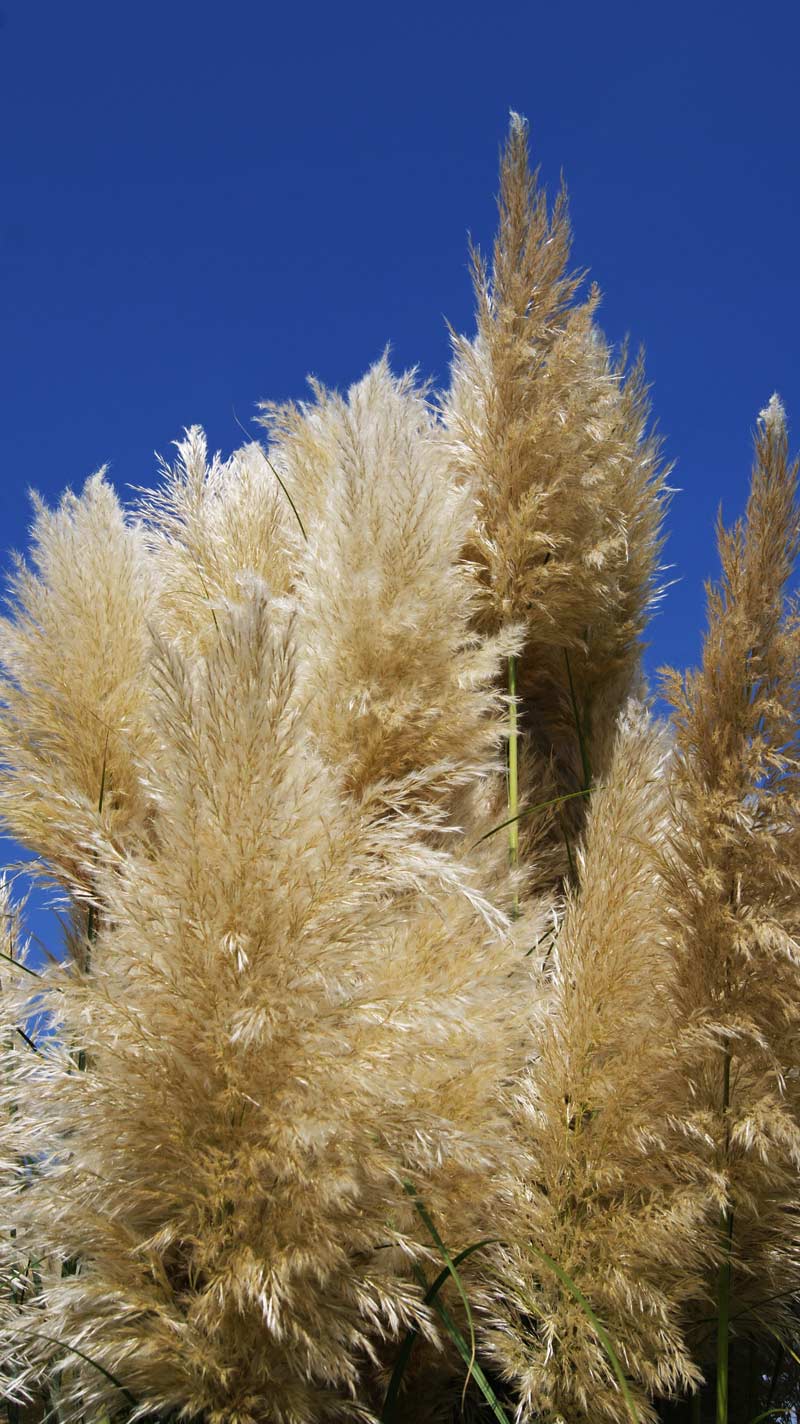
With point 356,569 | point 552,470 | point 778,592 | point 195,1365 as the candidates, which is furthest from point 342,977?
point 552,470

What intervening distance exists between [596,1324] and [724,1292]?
0.90 feet

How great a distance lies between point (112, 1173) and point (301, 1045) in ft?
1.08

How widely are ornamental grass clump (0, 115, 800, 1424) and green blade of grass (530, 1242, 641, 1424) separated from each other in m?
0.02

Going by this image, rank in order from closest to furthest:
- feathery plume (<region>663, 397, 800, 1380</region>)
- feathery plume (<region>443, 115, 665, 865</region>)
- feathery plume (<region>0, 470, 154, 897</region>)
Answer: feathery plume (<region>663, 397, 800, 1380</region>), feathery plume (<region>0, 470, 154, 897</region>), feathery plume (<region>443, 115, 665, 865</region>)

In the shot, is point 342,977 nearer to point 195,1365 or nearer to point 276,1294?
point 276,1294

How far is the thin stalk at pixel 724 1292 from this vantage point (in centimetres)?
169

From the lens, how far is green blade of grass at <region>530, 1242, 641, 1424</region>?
5.03 ft

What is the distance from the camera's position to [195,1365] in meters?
1.45

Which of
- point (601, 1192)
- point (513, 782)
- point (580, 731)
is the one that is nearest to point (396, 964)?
point (601, 1192)

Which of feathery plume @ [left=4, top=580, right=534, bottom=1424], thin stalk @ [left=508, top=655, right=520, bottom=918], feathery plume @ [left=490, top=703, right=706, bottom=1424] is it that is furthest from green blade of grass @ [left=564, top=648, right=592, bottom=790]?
feathery plume @ [left=4, top=580, right=534, bottom=1424]

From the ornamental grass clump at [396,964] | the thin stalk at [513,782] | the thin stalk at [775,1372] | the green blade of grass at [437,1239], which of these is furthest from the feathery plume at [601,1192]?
the thin stalk at [775,1372]

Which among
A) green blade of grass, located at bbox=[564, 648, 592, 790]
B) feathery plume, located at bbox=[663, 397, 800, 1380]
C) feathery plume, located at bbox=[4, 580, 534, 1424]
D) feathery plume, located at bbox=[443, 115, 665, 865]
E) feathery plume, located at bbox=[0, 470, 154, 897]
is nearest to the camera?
feathery plume, located at bbox=[4, 580, 534, 1424]

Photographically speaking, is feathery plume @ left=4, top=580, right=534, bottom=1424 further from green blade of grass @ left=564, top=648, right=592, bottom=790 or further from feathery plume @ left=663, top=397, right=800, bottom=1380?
green blade of grass @ left=564, top=648, right=592, bottom=790

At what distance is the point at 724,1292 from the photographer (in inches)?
68.2
